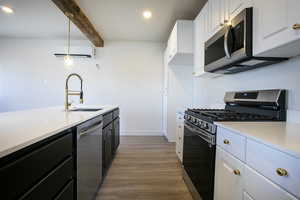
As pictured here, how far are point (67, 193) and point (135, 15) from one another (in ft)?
10.2

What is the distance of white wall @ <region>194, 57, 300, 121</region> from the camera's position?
135cm

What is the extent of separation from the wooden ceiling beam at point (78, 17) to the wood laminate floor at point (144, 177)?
2520 millimetres

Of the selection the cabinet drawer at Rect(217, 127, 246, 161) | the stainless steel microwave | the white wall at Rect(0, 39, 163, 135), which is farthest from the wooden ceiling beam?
the cabinet drawer at Rect(217, 127, 246, 161)

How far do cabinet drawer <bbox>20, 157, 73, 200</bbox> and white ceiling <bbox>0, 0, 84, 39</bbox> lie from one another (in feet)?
9.63

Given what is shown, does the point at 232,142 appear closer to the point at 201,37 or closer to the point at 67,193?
the point at 67,193

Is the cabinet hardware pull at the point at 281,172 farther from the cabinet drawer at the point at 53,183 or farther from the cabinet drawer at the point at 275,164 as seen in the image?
the cabinet drawer at the point at 53,183

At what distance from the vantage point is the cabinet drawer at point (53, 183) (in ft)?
2.73

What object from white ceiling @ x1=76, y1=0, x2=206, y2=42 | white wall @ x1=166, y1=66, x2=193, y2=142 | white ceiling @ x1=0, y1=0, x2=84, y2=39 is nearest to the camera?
white ceiling @ x1=76, y1=0, x2=206, y2=42

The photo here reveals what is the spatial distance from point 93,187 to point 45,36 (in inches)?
175

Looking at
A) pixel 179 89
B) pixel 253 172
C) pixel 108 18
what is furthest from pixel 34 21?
pixel 253 172

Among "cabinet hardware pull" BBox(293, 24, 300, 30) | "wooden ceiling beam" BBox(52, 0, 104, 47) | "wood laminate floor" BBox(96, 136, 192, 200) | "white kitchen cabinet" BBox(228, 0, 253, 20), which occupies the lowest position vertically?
"wood laminate floor" BBox(96, 136, 192, 200)

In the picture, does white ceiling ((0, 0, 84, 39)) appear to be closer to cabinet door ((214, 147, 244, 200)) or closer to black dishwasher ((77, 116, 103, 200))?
black dishwasher ((77, 116, 103, 200))

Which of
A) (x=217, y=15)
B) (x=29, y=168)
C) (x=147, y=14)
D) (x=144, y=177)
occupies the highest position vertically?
(x=147, y=14)

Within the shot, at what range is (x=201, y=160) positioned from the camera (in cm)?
158
